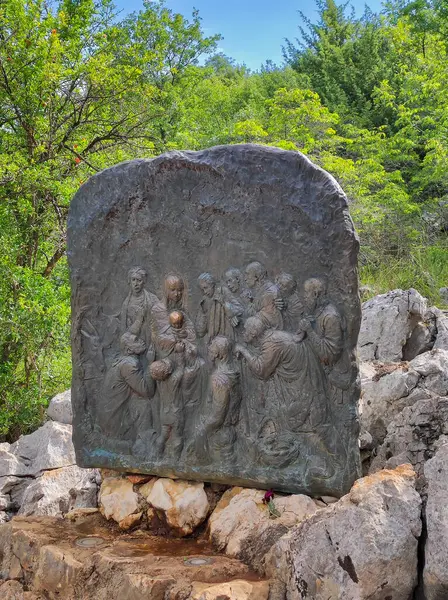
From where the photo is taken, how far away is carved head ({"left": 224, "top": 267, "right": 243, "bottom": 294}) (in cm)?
456

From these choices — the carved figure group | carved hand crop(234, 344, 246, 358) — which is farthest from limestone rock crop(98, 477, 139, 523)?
carved hand crop(234, 344, 246, 358)

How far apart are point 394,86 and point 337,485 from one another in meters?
14.5

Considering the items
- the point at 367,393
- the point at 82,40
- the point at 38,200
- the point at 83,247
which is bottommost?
the point at 367,393

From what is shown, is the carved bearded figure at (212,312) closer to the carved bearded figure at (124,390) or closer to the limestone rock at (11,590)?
the carved bearded figure at (124,390)

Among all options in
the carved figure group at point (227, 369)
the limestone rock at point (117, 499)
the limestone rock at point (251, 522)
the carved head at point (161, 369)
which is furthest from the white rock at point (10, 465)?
the limestone rock at point (251, 522)

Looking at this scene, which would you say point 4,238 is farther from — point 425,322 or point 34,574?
point 425,322

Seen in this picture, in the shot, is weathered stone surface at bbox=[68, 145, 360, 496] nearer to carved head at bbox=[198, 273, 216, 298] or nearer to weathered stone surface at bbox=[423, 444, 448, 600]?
carved head at bbox=[198, 273, 216, 298]

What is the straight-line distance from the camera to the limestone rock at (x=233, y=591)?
3.51 m

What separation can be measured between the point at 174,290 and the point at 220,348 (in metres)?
0.57

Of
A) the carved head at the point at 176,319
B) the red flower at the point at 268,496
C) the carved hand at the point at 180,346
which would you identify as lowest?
the red flower at the point at 268,496

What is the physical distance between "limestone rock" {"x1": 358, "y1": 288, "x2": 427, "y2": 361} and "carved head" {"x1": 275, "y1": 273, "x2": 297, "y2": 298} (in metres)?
2.43

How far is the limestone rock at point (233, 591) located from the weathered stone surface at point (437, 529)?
90 centimetres

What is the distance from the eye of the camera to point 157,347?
16.0ft

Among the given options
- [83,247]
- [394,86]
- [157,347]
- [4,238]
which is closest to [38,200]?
[4,238]
